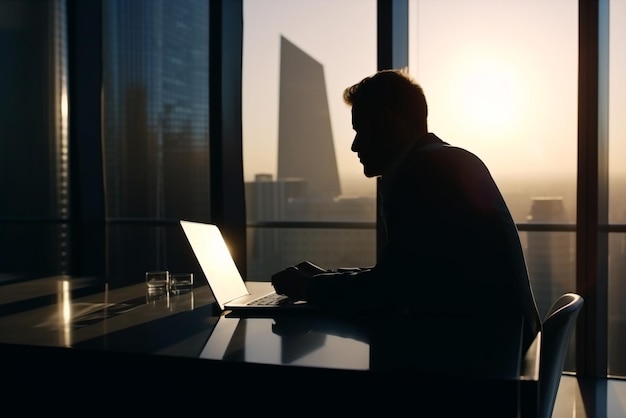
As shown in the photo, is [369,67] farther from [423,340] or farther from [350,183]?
[423,340]

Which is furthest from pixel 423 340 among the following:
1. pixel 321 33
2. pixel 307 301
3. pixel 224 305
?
pixel 321 33

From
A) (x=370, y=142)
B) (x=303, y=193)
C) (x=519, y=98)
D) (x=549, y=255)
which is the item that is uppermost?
(x=519, y=98)

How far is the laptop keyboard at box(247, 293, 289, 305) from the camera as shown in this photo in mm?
1629

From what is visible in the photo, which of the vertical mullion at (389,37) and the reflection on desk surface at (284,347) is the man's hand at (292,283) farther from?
the vertical mullion at (389,37)

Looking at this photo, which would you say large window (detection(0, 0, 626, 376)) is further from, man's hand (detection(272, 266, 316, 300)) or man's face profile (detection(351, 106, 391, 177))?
man's face profile (detection(351, 106, 391, 177))

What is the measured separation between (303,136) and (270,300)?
2.52m

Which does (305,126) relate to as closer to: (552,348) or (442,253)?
(442,253)

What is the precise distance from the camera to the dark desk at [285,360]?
931 mm

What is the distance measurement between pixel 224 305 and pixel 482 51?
2.66 metres

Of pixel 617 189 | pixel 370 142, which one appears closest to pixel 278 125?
pixel 617 189

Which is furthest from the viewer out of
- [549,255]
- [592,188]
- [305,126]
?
[305,126]

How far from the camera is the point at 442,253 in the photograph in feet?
4.62

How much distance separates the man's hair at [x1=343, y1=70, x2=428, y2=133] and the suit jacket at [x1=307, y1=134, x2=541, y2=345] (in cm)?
26

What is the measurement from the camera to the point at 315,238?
162 inches
